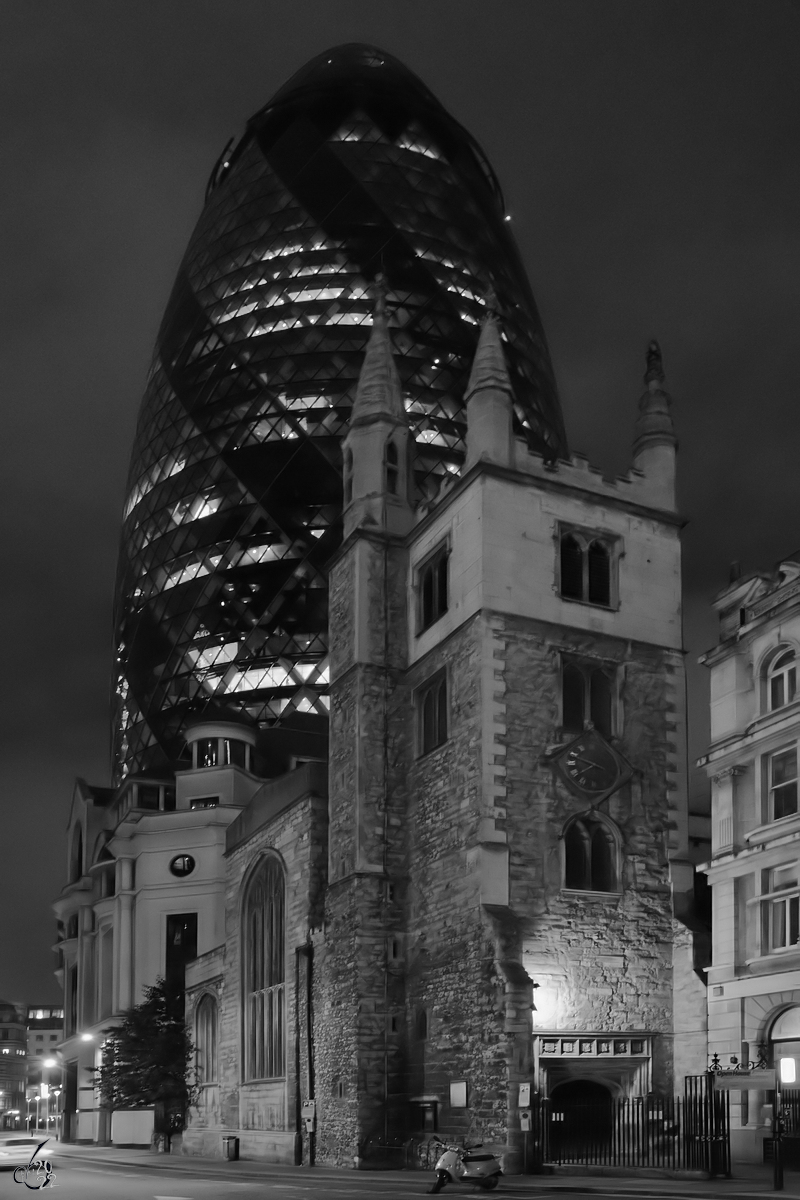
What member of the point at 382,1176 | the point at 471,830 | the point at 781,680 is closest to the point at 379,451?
the point at 471,830

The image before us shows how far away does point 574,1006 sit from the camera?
1538 inches

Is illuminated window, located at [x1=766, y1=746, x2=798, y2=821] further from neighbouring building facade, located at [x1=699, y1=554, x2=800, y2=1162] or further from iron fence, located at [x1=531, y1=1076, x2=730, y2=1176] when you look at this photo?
iron fence, located at [x1=531, y1=1076, x2=730, y2=1176]

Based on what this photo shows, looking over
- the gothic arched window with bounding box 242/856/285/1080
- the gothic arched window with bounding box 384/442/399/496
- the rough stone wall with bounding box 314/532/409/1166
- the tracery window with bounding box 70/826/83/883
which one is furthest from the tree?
the gothic arched window with bounding box 384/442/399/496

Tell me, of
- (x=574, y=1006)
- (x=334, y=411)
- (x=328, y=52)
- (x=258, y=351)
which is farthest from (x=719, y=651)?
(x=328, y=52)

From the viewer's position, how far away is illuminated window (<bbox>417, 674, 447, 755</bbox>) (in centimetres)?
4334

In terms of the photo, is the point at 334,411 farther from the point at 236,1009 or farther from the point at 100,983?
the point at 236,1009

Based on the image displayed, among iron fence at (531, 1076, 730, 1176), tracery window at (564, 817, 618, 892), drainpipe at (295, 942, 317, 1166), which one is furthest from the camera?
drainpipe at (295, 942, 317, 1166)

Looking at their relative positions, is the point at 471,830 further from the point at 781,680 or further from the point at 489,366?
the point at 489,366

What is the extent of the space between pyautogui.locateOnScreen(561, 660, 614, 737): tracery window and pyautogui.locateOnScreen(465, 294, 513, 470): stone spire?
6093 mm

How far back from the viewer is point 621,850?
41531 millimetres

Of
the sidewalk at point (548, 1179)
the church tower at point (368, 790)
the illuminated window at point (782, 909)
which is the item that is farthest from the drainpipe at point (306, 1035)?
the illuminated window at point (782, 909)

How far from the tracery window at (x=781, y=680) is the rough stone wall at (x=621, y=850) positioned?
23.3ft

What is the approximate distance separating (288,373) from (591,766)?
57520 mm

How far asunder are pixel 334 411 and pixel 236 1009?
4578 cm
